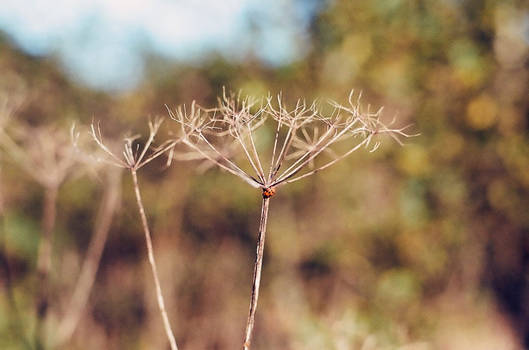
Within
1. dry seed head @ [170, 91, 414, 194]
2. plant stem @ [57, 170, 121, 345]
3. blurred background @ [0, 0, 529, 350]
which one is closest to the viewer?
dry seed head @ [170, 91, 414, 194]

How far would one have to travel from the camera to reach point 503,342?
7.00 m

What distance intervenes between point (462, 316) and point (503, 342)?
0.67 metres

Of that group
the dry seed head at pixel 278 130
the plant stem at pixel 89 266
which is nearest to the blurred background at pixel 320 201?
the plant stem at pixel 89 266

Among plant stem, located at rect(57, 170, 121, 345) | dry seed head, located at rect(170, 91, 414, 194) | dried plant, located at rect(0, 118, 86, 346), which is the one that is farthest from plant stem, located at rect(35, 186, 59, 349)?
dry seed head, located at rect(170, 91, 414, 194)

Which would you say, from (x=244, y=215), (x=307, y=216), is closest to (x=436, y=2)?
(x=307, y=216)

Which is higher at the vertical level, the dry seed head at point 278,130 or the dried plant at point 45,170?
the dried plant at point 45,170

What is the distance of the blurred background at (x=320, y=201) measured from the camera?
6.12 meters

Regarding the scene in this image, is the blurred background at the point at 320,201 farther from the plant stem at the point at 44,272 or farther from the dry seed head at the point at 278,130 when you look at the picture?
the dry seed head at the point at 278,130

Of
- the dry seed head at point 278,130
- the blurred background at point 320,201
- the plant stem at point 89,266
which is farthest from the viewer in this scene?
the blurred background at point 320,201

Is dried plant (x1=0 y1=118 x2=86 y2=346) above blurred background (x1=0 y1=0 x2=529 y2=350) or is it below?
below

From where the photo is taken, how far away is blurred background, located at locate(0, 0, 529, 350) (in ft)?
20.1

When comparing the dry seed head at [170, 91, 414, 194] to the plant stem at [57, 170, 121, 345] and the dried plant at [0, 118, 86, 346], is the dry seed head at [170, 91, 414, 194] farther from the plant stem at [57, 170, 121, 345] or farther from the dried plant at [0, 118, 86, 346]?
the plant stem at [57, 170, 121, 345]

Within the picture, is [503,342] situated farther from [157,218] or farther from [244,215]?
[157,218]

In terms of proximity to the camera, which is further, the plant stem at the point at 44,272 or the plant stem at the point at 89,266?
the plant stem at the point at 89,266
